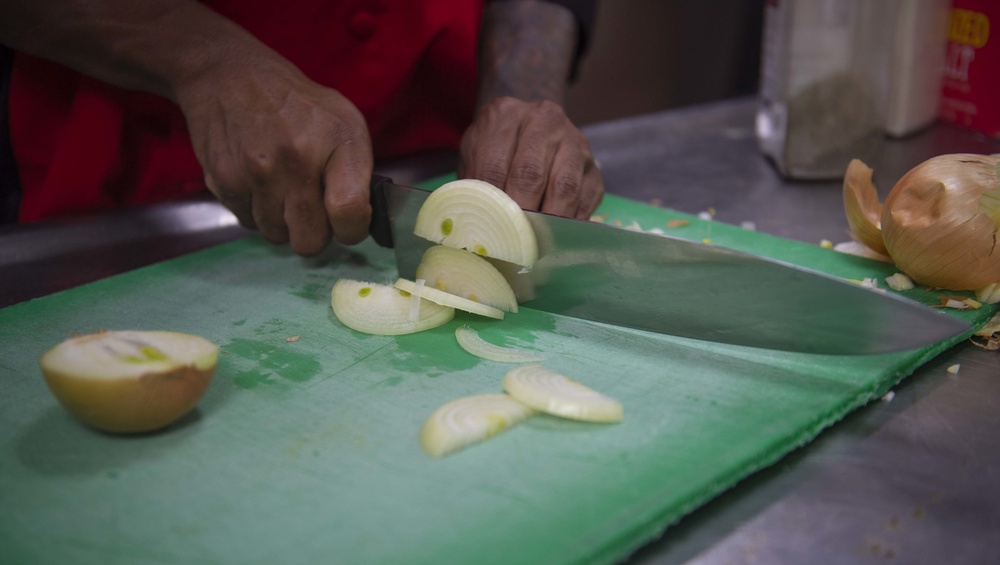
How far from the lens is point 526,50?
6.15 feet

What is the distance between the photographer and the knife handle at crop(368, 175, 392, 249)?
130 cm

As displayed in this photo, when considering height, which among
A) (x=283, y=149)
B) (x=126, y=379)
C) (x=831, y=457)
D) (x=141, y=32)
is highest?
(x=141, y=32)

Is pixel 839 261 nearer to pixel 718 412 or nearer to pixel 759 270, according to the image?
pixel 759 270

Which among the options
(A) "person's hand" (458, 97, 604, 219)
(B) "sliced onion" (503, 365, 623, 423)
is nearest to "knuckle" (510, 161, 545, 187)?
(A) "person's hand" (458, 97, 604, 219)

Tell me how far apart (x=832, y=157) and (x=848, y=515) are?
3.87ft

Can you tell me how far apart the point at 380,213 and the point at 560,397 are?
0.52 m

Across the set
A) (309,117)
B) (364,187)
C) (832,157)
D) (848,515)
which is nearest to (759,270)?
(848,515)

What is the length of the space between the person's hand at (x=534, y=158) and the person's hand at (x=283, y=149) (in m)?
0.22

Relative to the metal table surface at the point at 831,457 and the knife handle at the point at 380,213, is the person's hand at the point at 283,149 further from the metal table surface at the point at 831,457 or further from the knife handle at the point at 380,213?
the metal table surface at the point at 831,457

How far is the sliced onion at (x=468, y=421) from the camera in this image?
0.89m

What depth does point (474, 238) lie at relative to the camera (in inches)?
46.1

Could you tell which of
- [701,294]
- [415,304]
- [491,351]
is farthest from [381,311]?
[701,294]

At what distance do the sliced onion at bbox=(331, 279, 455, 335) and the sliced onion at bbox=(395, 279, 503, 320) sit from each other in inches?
0.7

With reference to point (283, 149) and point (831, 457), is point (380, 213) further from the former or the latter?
point (831, 457)
